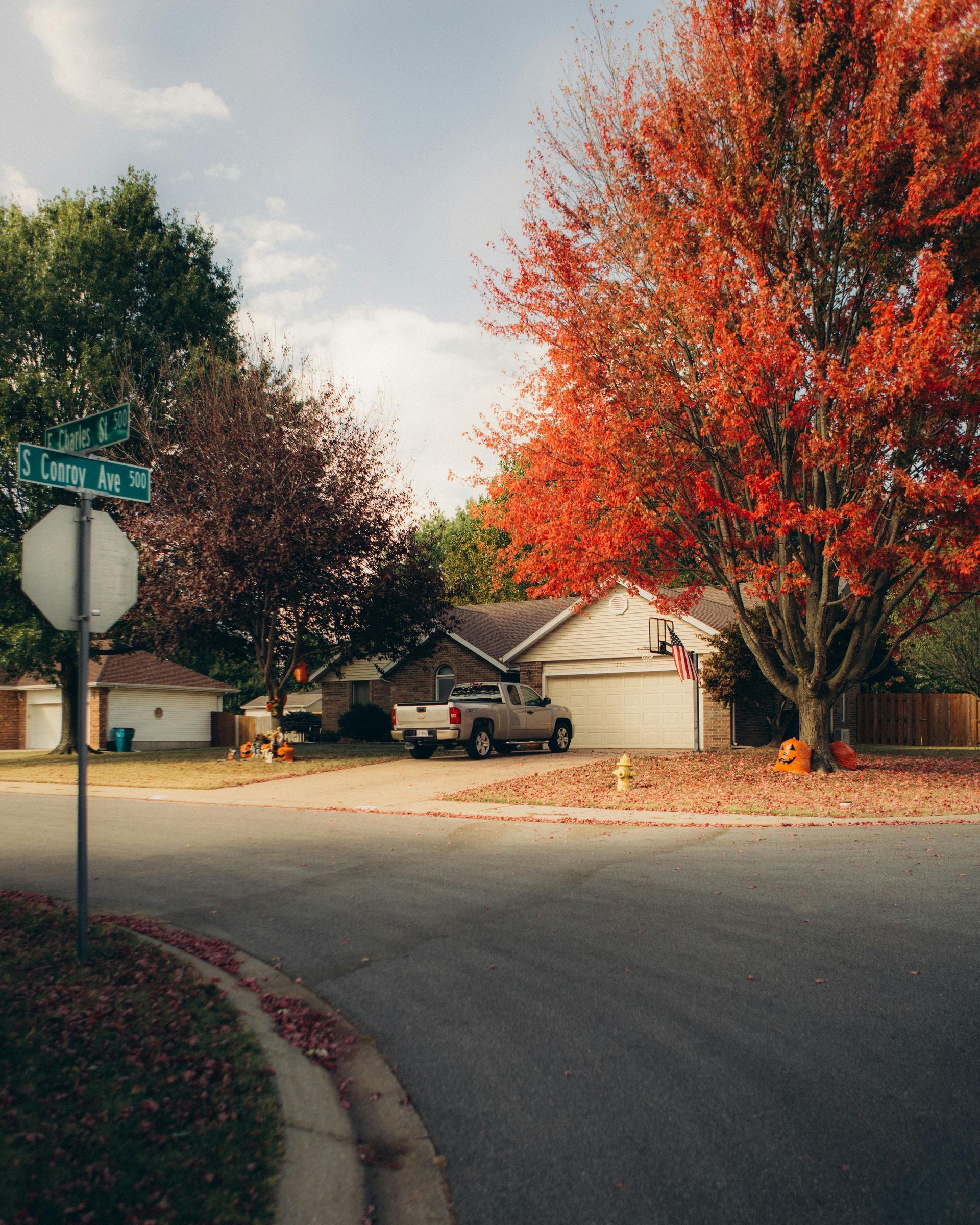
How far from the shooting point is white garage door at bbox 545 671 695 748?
2809 centimetres

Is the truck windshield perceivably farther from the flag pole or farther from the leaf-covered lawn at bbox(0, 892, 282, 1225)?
the leaf-covered lawn at bbox(0, 892, 282, 1225)

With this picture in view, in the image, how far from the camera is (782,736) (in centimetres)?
2647

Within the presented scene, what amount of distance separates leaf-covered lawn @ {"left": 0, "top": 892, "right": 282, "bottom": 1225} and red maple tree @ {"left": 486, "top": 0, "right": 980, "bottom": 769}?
42.4 feet

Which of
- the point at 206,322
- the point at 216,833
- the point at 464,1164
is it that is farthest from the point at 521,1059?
the point at 206,322

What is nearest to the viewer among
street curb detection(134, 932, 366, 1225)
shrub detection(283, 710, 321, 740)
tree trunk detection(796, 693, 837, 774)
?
street curb detection(134, 932, 366, 1225)

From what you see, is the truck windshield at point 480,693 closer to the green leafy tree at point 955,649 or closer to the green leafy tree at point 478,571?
the green leafy tree at point 955,649

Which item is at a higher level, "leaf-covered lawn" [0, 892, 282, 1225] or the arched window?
the arched window

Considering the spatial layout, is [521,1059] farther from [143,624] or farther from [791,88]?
[143,624]

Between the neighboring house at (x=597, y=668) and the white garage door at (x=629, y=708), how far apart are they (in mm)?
24

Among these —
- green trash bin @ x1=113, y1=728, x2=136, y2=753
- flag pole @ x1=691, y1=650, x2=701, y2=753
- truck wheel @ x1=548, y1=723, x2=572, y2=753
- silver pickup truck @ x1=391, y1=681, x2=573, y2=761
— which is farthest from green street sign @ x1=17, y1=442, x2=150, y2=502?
green trash bin @ x1=113, y1=728, x2=136, y2=753

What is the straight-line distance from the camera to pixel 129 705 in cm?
3934

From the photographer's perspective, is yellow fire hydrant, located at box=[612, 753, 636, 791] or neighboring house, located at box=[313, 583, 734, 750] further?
neighboring house, located at box=[313, 583, 734, 750]

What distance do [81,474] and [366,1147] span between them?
4.45m

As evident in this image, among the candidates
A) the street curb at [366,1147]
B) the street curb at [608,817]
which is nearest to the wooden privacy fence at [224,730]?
the street curb at [608,817]
